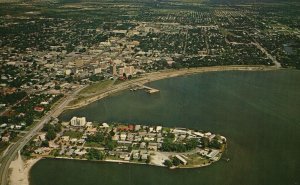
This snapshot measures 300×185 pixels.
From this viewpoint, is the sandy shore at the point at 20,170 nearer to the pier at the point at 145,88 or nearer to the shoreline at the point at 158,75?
the shoreline at the point at 158,75

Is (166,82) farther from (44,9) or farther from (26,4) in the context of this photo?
(26,4)

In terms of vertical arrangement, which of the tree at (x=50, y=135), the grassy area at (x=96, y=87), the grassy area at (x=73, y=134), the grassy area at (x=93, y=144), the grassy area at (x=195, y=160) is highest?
the tree at (x=50, y=135)

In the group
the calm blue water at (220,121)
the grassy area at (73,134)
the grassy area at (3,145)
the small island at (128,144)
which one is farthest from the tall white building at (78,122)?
the grassy area at (3,145)

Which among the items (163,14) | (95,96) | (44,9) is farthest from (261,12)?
(95,96)

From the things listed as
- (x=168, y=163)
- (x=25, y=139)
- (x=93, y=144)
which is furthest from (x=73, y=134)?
(x=168, y=163)

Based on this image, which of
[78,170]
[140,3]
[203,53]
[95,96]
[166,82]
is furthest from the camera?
[140,3]

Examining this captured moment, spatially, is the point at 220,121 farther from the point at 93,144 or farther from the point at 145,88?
the point at 145,88

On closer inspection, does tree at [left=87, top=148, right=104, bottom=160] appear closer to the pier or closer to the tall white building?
the tall white building
